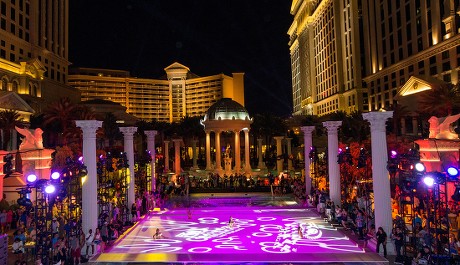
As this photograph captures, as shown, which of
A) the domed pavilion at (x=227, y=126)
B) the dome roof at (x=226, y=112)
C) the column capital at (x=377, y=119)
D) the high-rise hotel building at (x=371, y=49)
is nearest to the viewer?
the column capital at (x=377, y=119)

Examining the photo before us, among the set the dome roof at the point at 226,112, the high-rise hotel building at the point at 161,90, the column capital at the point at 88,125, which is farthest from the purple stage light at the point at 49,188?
the high-rise hotel building at the point at 161,90

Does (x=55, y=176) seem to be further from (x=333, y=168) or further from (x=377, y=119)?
(x=333, y=168)

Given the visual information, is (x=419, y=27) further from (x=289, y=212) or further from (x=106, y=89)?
(x=106, y=89)

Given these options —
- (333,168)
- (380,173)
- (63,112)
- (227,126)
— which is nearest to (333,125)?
(333,168)

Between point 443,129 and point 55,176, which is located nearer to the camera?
point 55,176

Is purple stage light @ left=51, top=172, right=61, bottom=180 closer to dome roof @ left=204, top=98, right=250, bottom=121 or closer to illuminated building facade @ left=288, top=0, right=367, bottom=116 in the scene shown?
dome roof @ left=204, top=98, right=250, bottom=121

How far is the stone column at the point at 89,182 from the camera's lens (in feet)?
64.2

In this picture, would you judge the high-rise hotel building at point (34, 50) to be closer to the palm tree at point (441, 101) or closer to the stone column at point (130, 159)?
the stone column at point (130, 159)

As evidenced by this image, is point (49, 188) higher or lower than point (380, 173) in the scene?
lower

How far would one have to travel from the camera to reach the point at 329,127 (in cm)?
2884

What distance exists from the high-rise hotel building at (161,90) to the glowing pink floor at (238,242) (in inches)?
4618

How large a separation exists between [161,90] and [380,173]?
138m

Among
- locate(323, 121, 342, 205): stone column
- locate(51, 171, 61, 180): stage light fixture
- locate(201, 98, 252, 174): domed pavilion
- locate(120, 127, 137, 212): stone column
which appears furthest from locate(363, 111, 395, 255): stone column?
locate(201, 98, 252, 174): domed pavilion

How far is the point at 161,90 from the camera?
151375 mm
